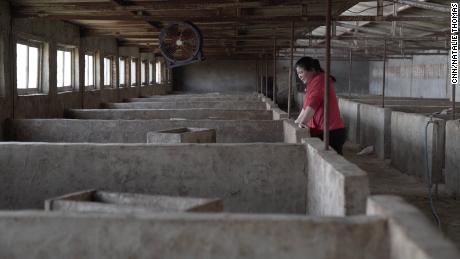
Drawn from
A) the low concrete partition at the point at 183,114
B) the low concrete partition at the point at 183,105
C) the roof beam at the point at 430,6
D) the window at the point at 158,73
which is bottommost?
the low concrete partition at the point at 183,114

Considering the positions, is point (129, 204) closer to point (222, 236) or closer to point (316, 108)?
point (222, 236)

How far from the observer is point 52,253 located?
338 centimetres

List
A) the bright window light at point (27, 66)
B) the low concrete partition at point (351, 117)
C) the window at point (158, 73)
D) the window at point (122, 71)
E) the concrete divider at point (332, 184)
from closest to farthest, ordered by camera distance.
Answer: the concrete divider at point (332, 184), the bright window light at point (27, 66), the low concrete partition at point (351, 117), the window at point (122, 71), the window at point (158, 73)

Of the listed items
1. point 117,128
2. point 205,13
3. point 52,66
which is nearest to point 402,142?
point 205,13

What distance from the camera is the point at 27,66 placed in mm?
10375

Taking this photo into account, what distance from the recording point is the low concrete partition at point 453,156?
9484mm

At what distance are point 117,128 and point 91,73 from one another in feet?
18.4

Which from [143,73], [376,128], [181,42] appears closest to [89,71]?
[181,42]

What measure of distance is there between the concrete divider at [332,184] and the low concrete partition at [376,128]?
8.22 metres

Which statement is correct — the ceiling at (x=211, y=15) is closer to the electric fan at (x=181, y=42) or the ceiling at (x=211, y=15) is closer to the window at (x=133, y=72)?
the electric fan at (x=181, y=42)

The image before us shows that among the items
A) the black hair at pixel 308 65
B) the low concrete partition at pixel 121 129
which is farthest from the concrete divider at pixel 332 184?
the low concrete partition at pixel 121 129

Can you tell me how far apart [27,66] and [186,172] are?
18.5 feet

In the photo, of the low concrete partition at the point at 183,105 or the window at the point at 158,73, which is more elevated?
the window at the point at 158,73

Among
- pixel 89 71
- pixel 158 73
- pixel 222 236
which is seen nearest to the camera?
pixel 222 236
